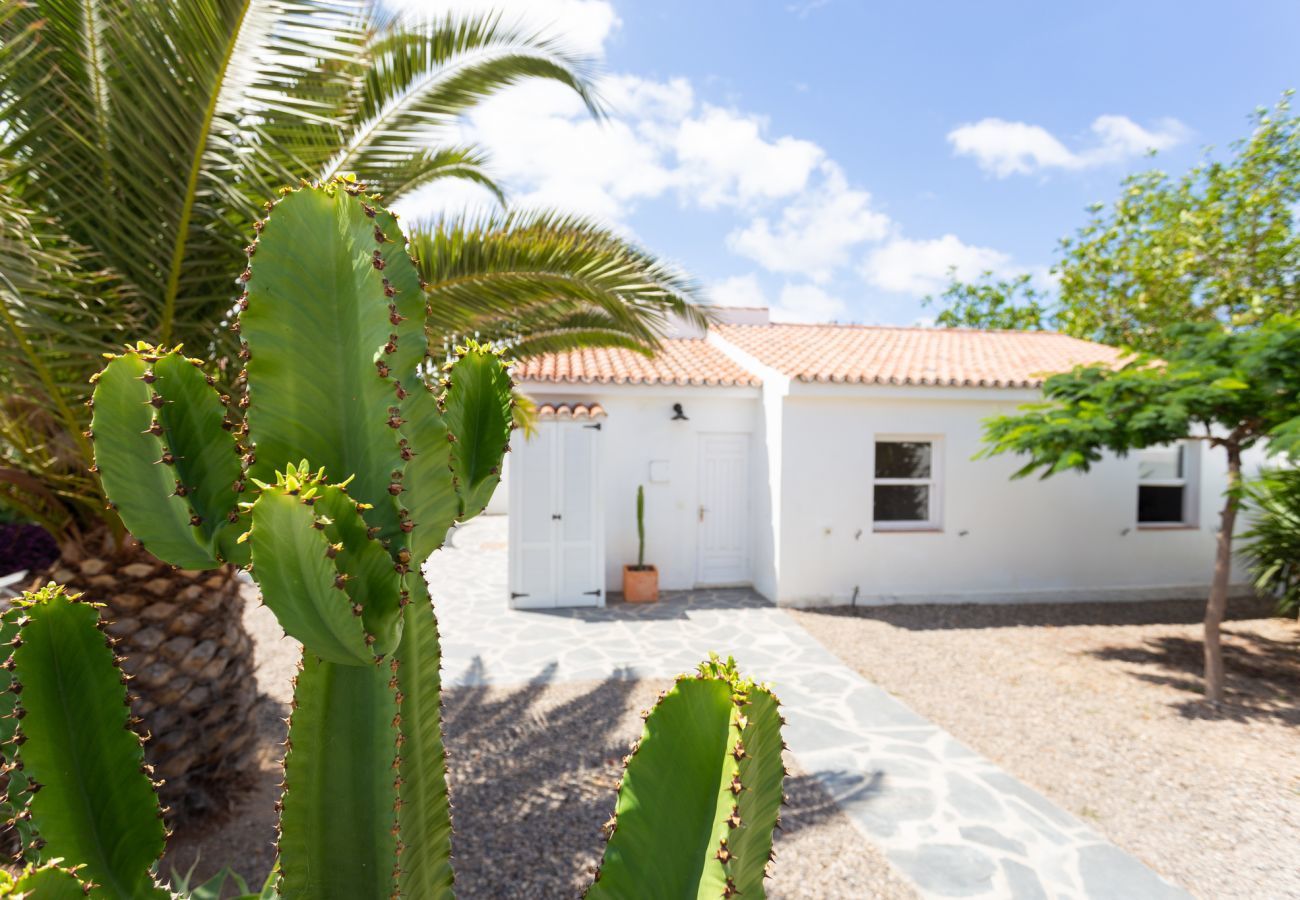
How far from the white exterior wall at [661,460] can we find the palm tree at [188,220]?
5.81 meters

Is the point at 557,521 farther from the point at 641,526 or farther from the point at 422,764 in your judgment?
the point at 422,764

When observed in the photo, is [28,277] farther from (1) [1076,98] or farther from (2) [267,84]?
(1) [1076,98]

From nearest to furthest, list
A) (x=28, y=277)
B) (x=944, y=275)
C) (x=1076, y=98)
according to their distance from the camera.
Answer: (x=28, y=277)
(x=1076, y=98)
(x=944, y=275)

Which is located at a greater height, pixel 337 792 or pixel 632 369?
pixel 632 369

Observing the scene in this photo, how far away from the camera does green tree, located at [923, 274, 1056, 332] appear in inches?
1289

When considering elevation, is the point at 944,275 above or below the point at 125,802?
above

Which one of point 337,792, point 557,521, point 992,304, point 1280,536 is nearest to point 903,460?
point 1280,536

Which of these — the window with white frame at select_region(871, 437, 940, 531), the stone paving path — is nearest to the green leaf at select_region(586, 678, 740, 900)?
the stone paving path

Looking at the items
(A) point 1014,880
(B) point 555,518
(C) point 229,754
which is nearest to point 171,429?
(C) point 229,754

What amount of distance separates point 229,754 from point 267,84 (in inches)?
170

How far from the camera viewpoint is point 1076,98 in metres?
15.8

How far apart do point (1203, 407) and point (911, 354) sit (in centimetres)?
662

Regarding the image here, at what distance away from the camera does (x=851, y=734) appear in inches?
245

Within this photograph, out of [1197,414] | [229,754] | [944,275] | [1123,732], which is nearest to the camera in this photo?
[229,754]
